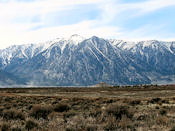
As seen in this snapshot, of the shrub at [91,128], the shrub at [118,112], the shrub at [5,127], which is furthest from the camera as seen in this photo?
the shrub at [118,112]

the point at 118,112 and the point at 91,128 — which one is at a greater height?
the point at 118,112

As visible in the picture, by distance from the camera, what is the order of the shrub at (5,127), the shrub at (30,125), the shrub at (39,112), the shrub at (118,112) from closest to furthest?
the shrub at (5,127), the shrub at (30,125), the shrub at (118,112), the shrub at (39,112)

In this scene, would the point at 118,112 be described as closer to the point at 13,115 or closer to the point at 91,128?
the point at 91,128

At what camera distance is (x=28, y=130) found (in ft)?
36.7

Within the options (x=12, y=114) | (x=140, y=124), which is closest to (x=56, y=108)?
(x=12, y=114)

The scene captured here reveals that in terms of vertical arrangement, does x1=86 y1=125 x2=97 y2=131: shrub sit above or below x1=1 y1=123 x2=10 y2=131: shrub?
below

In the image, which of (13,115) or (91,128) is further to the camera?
(13,115)

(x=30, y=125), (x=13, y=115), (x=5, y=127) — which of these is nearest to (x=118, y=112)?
(x=30, y=125)

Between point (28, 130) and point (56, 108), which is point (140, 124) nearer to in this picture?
point (28, 130)

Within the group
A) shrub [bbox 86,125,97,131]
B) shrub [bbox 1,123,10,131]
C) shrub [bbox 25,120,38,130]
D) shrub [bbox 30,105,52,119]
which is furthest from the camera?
shrub [bbox 30,105,52,119]

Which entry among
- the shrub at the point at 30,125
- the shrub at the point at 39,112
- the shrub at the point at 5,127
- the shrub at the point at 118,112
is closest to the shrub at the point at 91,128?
the shrub at the point at 30,125

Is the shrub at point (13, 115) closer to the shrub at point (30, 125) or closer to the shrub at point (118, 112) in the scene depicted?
the shrub at point (30, 125)

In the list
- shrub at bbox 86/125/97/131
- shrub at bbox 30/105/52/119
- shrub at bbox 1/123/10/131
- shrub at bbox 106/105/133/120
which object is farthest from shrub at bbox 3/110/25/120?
shrub at bbox 86/125/97/131

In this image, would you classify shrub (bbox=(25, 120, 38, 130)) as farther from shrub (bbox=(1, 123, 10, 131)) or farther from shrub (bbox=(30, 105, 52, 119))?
shrub (bbox=(30, 105, 52, 119))
